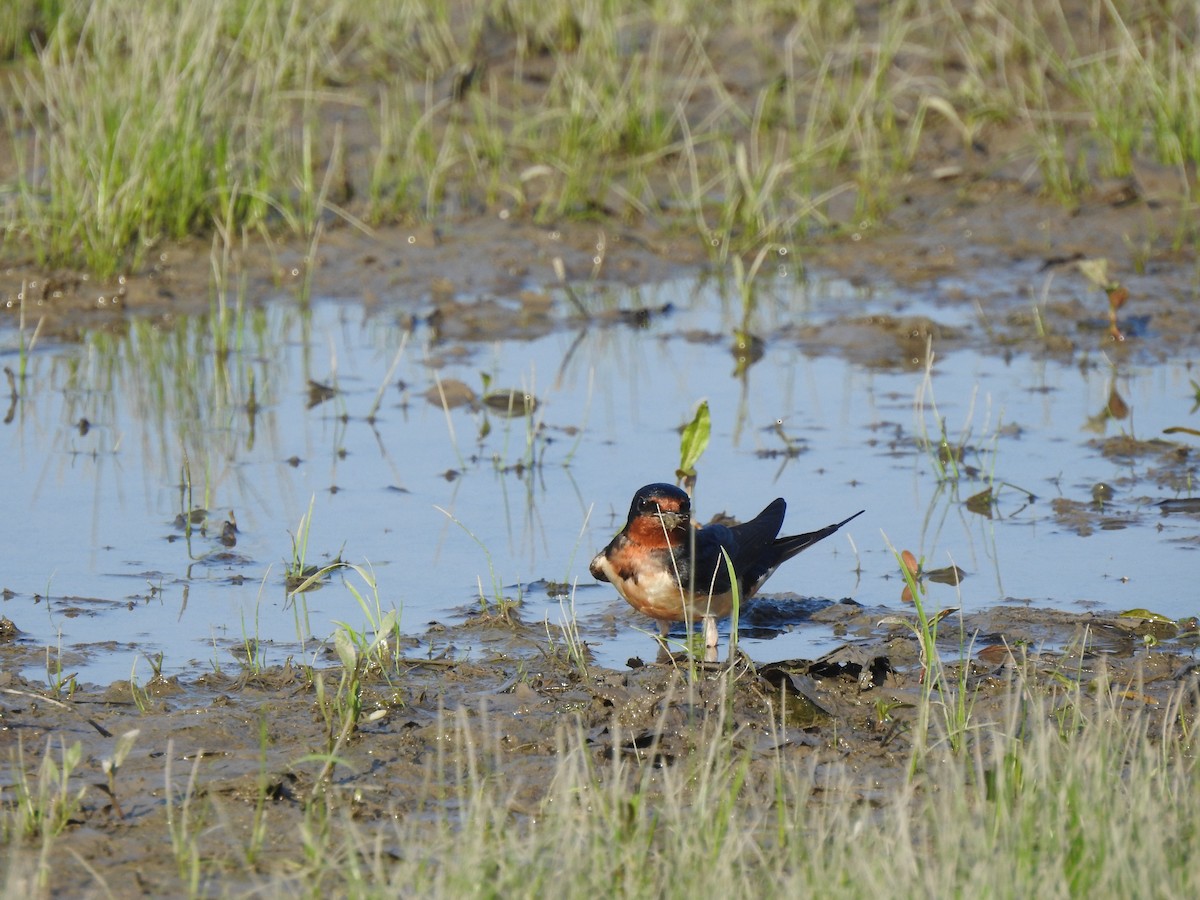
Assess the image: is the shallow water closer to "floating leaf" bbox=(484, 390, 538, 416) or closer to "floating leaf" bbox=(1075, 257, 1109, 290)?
"floating leaf" bbox=(484, 390, 538, 416)

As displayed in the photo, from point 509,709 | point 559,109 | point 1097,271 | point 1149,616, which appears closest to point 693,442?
point 1149,616

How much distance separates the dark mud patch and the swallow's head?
1.31ft

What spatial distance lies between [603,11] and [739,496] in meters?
6.39

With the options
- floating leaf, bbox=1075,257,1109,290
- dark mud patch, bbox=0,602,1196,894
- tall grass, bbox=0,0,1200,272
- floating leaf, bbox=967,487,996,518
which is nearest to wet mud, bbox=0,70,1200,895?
dark mud patch, bbox=0,602,1196,894

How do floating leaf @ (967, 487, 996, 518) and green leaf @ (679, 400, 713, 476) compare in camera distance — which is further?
floating leaf @ (967, 487, 996, 518)

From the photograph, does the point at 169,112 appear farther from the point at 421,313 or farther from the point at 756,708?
the point at 756,708

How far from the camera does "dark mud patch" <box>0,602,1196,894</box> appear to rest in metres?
3.81

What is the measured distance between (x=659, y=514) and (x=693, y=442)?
1187 mm

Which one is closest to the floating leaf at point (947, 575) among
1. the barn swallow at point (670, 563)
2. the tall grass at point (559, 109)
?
the barn swallow at point (670, 563)

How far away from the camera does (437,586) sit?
18.6 ft

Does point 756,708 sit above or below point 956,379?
below

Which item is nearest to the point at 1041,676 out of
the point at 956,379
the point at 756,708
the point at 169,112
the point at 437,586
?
the point at 756,708

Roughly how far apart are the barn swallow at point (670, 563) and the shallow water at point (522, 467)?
0.14 meters

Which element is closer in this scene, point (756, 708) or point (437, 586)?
point (756, 708)
